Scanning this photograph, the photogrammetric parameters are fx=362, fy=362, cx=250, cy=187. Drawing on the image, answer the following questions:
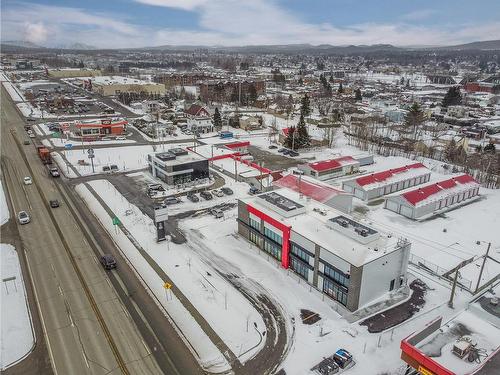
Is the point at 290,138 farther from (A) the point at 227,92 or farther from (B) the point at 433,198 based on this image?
(A) the point at 227,92

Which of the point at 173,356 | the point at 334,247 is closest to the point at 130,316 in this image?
the point at 173,356

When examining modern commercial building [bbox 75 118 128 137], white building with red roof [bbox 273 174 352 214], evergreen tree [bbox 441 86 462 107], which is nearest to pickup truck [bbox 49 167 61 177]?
modern commercial building [bbox 75 118 128 137]

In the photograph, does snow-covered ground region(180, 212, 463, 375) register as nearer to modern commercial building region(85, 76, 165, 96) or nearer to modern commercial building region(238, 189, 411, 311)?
modern commercial building region(238, 189, 411, 311)

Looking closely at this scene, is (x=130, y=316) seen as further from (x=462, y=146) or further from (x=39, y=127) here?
(x=39, y=127)

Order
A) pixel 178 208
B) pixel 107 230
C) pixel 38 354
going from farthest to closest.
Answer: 1. pixel 178 208
2. pixel 107 230
3. pixel 38 354

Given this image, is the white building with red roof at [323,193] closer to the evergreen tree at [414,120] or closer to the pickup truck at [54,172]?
the pickup truck at [54,172]

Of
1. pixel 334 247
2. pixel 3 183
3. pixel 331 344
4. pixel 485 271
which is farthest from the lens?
pixel 3 183
